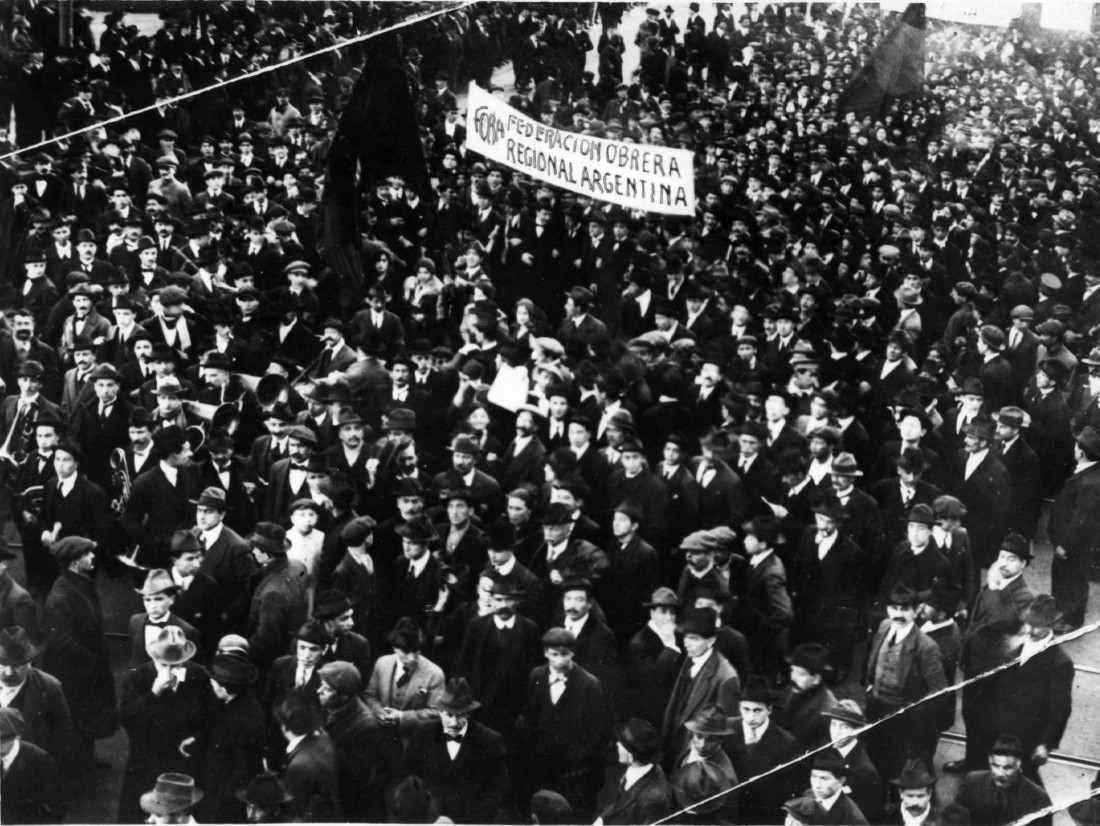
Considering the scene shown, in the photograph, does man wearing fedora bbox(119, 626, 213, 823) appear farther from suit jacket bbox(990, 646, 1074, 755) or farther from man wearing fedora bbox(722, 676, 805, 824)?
suit jacket bbox(990, 646, 1074, 755)

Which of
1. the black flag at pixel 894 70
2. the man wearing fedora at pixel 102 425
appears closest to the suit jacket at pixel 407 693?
the man wearing fedora at pixel 102 425

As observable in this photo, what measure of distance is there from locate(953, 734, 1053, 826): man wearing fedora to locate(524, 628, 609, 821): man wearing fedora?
1.88 metres

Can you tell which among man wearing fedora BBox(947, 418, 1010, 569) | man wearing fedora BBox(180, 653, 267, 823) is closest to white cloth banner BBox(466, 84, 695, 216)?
man wearing fedora BBox(947, 418, 1010, 569)

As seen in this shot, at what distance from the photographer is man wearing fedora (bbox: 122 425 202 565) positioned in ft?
27.7

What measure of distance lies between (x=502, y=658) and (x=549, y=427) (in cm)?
149

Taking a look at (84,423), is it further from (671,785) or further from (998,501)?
(998,501)

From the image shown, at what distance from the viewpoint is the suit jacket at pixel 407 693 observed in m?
8.00

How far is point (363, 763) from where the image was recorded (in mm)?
7973

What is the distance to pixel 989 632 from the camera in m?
8.08

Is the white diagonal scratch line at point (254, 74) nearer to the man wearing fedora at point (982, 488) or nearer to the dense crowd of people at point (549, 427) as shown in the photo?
the dense crowd of people at point (549, 427)

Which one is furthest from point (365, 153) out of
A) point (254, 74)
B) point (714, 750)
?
point (714, 750)

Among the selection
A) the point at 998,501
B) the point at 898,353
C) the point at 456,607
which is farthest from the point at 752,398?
the point at 456,607

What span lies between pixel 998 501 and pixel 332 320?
4.04 m

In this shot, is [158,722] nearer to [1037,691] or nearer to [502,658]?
[502,658]
